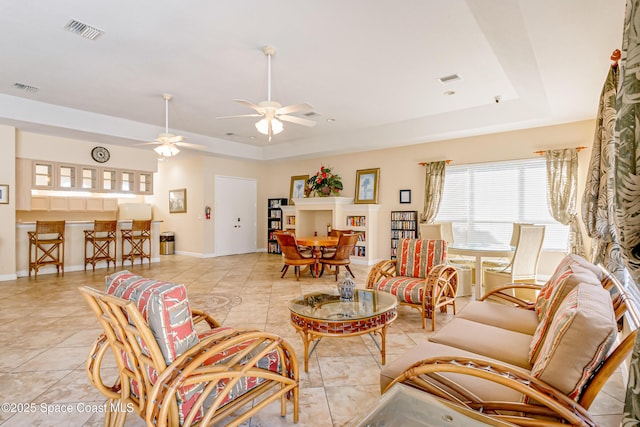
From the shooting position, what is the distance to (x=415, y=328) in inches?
136

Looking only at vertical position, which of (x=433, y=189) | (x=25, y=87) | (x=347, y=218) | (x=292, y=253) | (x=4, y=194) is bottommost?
(x=292, y=253)

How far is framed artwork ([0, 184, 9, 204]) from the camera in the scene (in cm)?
572

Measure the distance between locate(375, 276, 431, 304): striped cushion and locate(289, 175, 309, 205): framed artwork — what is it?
546 centimetres

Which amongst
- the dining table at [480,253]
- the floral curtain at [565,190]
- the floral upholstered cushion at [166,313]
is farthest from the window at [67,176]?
the floral curtain at [565,190]

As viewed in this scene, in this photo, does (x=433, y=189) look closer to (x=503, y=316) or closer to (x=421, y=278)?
(x=421, y=278)

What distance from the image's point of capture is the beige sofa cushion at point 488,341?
183cm

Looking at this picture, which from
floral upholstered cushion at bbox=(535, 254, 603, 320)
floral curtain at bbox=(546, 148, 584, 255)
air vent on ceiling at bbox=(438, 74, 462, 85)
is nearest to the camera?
floral upholstered cushion at bbox=(535, 254, 603, 320)

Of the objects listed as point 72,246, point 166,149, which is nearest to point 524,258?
point 166,149

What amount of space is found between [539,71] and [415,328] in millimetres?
3120

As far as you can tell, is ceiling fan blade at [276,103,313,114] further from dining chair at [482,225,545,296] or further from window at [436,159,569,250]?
window at [436,159,569,250]

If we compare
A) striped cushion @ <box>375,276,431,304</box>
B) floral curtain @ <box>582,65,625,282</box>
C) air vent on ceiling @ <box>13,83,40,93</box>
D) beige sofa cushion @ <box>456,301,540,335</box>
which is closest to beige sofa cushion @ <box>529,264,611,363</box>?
beige sofa cushion @ <box>456,301,540,335</box>

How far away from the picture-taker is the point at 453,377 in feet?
5.24

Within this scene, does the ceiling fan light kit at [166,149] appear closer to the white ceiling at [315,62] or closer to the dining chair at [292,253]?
the white ceiling at [315,62]

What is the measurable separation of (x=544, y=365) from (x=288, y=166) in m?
8.51
